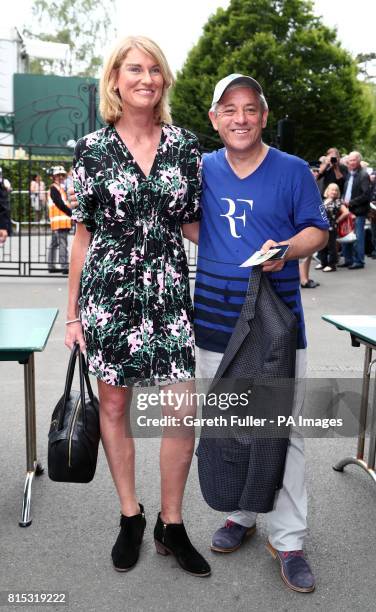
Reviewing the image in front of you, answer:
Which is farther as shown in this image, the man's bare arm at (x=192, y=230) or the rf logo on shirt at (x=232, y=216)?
the man's bare arm at (x=192, y=230)

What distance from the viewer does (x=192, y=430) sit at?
264 centimetres

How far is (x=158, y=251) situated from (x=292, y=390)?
2.30 ft

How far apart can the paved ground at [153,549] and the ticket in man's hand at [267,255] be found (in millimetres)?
1245

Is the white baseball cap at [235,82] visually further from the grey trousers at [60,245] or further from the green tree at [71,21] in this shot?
the green tree at [71,21]

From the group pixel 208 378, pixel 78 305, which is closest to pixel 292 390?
pixel 208 378

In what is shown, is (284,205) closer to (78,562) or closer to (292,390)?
(292,390)

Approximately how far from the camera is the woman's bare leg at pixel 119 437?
8.54ft

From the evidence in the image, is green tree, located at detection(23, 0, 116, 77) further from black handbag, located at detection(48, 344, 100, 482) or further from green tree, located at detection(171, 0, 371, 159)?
black handbag, located at detection(48, 344, 100, 482)

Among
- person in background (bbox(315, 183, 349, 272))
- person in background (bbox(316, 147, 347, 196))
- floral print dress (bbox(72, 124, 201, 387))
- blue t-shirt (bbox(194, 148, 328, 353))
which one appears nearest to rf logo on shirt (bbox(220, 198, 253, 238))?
blue t-shirt (bbox(194, 148, 328, 353))

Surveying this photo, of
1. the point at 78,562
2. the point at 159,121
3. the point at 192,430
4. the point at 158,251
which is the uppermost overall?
the point at 159,121

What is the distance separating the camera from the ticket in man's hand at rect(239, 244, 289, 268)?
2.36m

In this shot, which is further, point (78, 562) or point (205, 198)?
point (78, 562)

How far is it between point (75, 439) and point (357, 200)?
31.7 feet

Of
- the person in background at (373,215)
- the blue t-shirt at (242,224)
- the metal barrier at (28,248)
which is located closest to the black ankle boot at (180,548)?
the blue t-shirt at (242,224)
